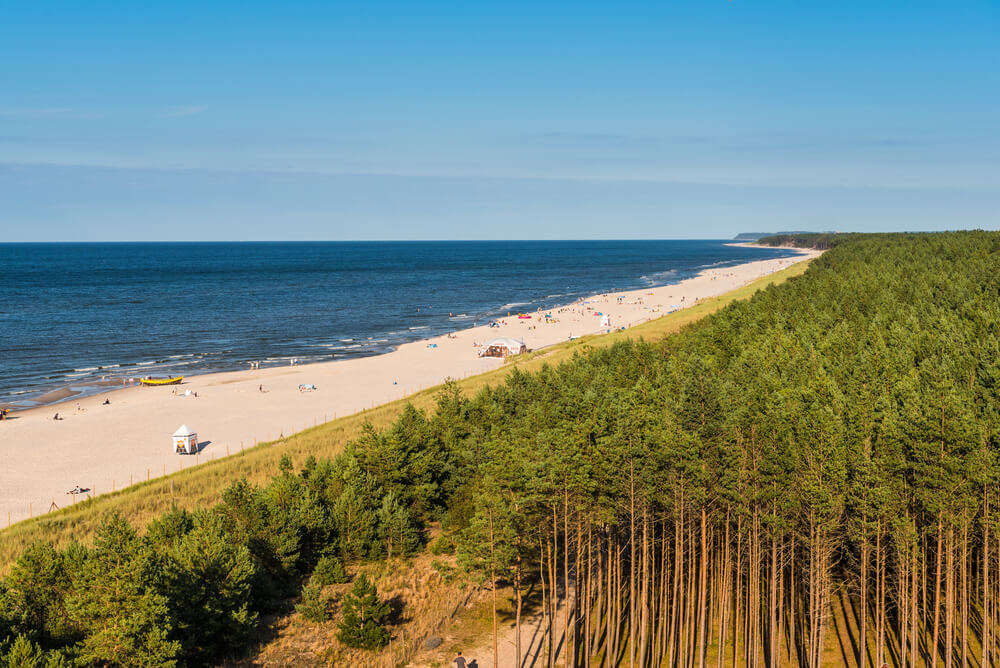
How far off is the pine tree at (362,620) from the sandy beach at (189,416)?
25738 millimetres

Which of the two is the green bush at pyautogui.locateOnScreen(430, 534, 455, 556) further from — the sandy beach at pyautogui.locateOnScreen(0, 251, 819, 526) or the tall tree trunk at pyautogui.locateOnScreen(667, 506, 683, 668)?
Result: the sandy beach at pyautogui.locateOnScreen(0, 251, 819, 526)

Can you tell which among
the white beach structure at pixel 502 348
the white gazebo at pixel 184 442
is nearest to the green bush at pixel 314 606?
the white gazebo at pixel 184 442

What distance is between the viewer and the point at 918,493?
24.4 m

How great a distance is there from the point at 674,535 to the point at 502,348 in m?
67.4

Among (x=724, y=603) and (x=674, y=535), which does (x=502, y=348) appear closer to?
(x=674, y=535)

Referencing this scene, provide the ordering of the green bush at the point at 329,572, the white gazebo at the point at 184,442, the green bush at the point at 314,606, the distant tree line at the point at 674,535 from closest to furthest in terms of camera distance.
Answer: the distant tree line at the point at 674,535
the green bush at the point at 314,606
the green bush at the point at 329,572
the white gazebo at the point at 184,442

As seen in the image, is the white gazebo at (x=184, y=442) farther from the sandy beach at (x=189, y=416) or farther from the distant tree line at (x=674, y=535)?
the distant tree line at (x=674, y=535)

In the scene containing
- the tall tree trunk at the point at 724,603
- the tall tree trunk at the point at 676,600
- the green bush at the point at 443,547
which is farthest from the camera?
the green bush at the point at 443,547

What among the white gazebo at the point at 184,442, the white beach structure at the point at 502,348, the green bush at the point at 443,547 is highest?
the white beach structure at the point at 502,348

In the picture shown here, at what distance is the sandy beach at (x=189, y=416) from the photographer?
163ft

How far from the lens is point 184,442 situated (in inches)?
2137

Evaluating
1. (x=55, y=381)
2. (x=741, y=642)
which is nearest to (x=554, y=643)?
(x=741, y=642)

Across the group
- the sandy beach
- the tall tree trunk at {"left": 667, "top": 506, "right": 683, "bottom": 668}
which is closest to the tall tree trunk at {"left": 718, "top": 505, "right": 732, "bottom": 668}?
the tall tree trunk at {"left": 667, "top": 506, "right": 683, "bottom": 668}

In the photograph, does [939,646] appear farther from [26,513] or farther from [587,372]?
[26,513]
